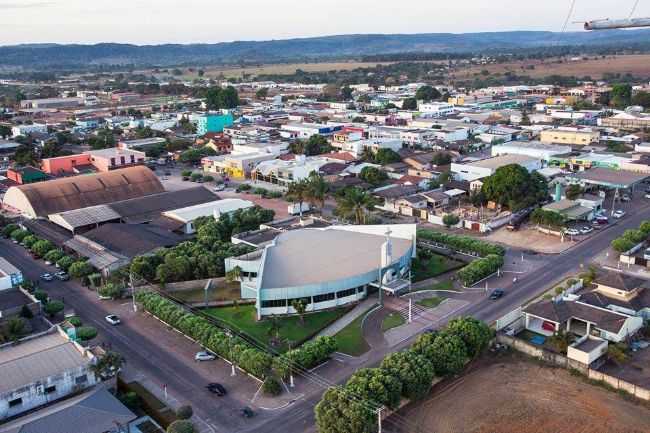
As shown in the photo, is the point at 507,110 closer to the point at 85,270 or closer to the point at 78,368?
the point at 85,270

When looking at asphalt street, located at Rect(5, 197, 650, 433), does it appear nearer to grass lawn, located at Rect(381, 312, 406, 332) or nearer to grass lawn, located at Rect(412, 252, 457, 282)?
grass lawn, located at Rect(381, 312, 406, 332)

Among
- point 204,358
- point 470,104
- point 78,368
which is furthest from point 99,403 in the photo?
point 470,104

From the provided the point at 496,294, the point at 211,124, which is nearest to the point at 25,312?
the point at 496,294

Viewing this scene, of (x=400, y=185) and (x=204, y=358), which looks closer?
(x=204, y=358)

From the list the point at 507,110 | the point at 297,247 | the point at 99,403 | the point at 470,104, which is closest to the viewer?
the point at 99,403

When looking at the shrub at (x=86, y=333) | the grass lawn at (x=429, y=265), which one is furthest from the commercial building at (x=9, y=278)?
the grass lawn at (x=429, y=265)

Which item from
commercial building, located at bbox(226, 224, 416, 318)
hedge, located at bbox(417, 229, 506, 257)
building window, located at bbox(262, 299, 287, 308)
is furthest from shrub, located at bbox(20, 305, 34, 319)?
hedge, located at bbox(417, 229, 506, 257)

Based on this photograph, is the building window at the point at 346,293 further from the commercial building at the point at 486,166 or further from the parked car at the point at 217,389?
the commercial building at the point at 486,166
